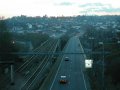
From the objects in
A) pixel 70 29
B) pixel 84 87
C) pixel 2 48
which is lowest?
pixel 70 29

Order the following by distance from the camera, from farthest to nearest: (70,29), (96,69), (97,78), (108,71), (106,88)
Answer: (70,29), (96,69), (97,78), (108,71), (106,88)

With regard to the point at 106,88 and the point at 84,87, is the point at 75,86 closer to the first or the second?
the point at 84,87

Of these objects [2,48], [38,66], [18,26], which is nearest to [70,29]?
[18,26]

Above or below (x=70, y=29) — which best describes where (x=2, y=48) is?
above

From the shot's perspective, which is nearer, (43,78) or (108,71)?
(108,71)

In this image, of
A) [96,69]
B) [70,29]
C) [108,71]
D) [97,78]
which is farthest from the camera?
[70,29]

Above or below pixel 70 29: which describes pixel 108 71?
above

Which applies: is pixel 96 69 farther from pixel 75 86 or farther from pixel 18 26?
pixel 18 26

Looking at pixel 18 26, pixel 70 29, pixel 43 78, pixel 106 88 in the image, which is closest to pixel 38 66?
pixel 43 78

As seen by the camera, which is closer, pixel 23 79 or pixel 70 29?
pixel 23 79
